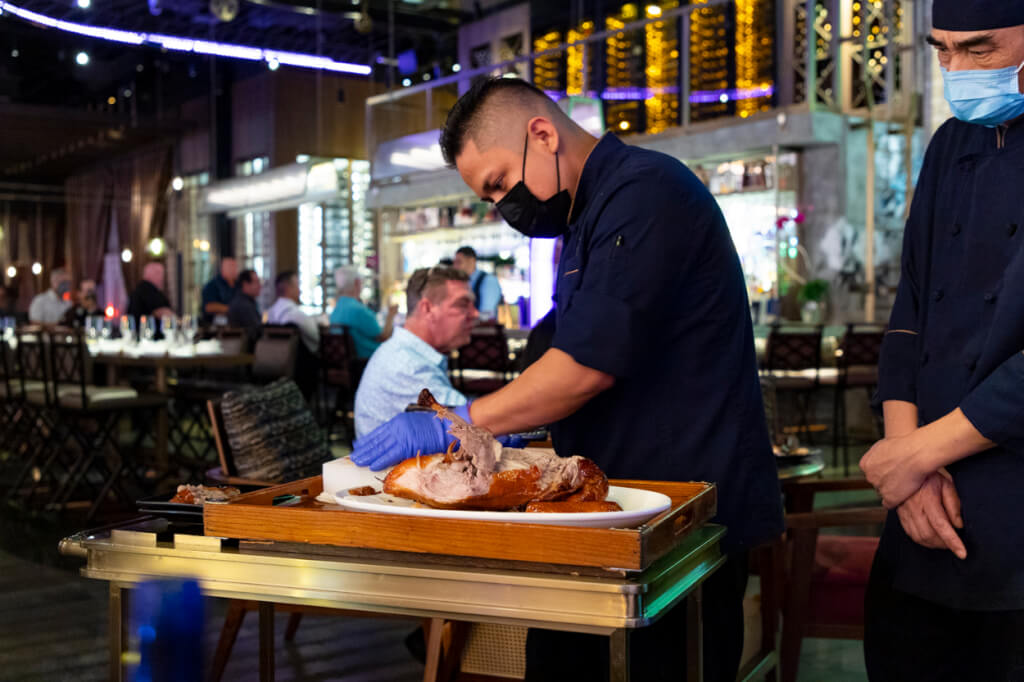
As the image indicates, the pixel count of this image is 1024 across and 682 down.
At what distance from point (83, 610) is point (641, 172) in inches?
136

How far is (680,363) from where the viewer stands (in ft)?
5.32

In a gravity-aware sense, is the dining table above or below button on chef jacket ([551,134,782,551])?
below

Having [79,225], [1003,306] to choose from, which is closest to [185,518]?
[1003,306]

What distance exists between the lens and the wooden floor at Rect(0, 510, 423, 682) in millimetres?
3412

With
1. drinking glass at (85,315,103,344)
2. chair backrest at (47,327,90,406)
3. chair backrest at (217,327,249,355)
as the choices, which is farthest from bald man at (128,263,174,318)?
chair backrest at (47,327,90,406)

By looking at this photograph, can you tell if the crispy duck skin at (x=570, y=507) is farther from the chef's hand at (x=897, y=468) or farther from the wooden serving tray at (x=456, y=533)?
the chef's hand at (x=897, y=468)

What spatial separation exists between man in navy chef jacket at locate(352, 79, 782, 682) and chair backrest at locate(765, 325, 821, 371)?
223 inches

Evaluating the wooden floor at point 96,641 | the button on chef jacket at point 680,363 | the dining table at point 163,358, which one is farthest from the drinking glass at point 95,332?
the button on chef jacket at point 680,363

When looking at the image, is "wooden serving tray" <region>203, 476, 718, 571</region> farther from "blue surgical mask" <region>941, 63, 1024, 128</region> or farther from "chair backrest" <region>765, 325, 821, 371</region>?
"chair backrest" <region>765, 325, 821, 371</region>

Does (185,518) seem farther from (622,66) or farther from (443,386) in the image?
(622,66)

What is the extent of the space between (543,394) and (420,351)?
203cm

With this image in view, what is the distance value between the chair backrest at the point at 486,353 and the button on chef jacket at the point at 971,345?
5.46 meters

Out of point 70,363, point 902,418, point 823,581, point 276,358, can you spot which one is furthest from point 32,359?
point 902,418

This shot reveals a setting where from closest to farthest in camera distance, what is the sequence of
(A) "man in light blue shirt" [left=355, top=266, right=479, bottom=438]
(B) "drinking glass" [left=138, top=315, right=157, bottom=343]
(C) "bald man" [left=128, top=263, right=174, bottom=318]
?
(A) "man in light blue shirt" [left=355, top=266, right=479, bottom=438] < (B) "drinking glass" [left=138, top=315, right=157, bottom=343] < (C) "bald man" [left=128, top=263, right=174, bottom=318]
